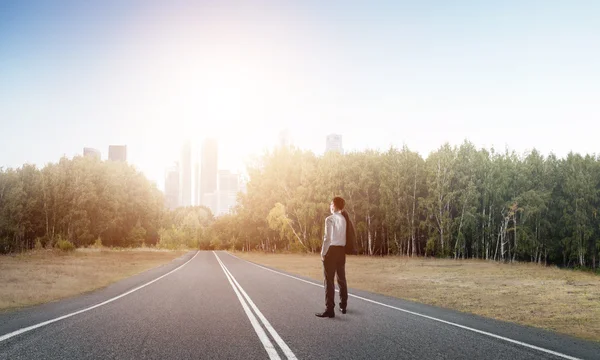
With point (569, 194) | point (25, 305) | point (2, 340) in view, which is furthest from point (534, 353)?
point (569, 194)

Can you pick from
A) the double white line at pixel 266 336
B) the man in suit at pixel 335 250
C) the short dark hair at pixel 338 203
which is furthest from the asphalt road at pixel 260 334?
the short dark hair at pixel 338 203

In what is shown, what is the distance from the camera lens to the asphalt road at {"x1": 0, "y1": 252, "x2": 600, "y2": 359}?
5.74 meters

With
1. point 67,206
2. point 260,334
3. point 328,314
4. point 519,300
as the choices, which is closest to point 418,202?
point 519,300

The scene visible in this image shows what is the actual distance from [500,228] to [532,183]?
22.0ft

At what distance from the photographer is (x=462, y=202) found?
4709 centimetres

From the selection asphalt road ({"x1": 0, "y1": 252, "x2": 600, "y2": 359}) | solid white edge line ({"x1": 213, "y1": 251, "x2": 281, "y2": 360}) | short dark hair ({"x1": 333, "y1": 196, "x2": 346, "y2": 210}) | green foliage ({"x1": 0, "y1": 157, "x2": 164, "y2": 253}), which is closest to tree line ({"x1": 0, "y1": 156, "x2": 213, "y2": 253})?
green foliage ({"x1": 0, "y1": 157, "x2": 164, "y2": 253})

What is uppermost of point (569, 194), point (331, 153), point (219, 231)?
point (331, 153)

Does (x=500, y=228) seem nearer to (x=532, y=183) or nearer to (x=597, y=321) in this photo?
(x=532, y=183)

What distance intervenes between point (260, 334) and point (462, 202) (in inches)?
1740

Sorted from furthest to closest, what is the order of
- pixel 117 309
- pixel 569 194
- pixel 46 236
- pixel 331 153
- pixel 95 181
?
1. pixel 95 181
2. pixel 46 236
3. pixel 331 153
4. pixel 569 194
5. pixel 117 309

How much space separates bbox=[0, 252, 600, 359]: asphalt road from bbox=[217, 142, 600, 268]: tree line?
39181mm

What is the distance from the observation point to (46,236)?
6881 centimetres

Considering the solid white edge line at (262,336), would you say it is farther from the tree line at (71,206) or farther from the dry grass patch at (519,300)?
the tree line at (71,206)

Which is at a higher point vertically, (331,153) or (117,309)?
(331,153)
